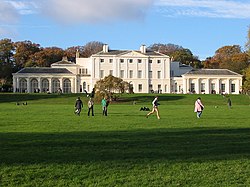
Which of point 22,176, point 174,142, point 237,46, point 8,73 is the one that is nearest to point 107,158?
point 22,176

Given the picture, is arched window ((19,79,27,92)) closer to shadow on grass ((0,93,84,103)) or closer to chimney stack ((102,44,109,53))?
chimney stack ((102,44,109,53))

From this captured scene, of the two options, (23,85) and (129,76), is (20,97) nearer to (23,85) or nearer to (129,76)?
(23,85)

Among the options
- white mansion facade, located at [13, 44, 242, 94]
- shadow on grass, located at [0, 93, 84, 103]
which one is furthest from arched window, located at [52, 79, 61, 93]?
shadow on grass, located at [0, 93, 84, 103]

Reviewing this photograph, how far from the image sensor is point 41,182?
8148 mm

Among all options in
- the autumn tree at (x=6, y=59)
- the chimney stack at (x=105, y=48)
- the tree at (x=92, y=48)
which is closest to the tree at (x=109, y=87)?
the chimney stack at (x=105, y=48)

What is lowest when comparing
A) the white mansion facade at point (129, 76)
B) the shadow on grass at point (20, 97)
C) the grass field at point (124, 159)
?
the grass field at point (124, 159)

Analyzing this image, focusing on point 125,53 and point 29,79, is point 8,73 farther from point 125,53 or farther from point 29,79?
point 125,53

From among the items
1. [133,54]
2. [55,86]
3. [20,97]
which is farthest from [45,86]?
[20,97]

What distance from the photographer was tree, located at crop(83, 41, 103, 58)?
132 metres

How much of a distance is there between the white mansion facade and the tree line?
5342 millimetres

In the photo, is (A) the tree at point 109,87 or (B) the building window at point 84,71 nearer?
(A) the tree at point 109,87

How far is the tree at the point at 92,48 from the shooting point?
132 m

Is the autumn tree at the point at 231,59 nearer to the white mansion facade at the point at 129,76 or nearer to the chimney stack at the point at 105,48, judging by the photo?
the white mansion facade at the point at 129,76

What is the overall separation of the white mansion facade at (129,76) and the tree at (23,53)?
34.6 ft
